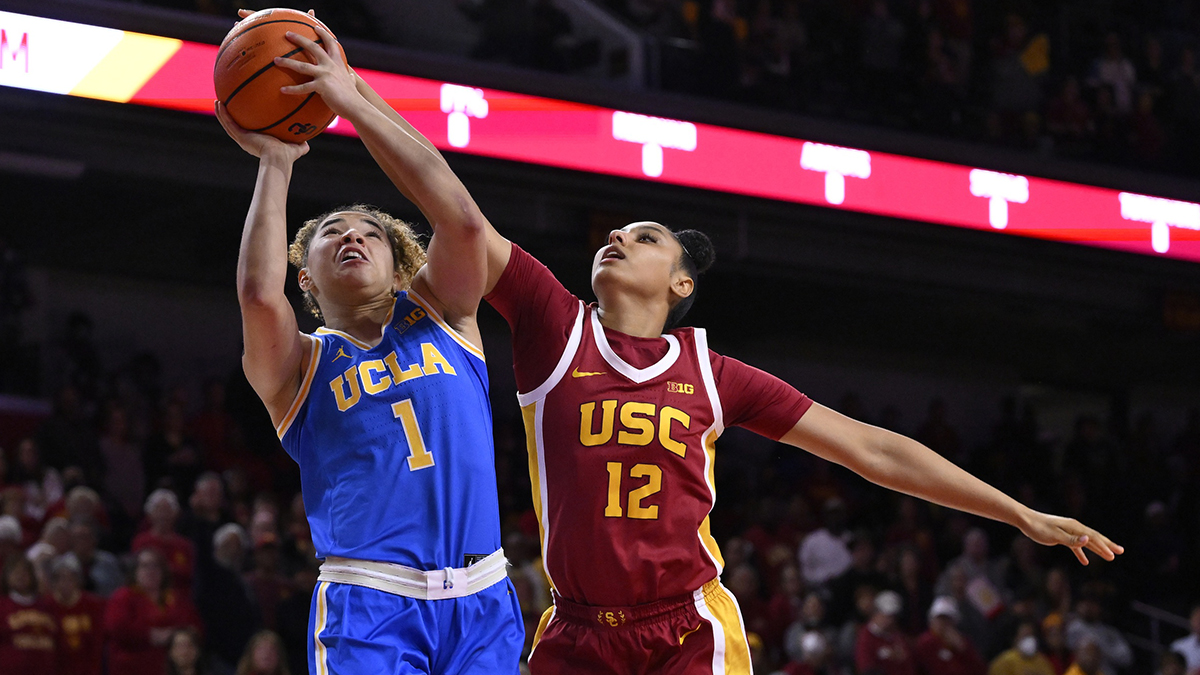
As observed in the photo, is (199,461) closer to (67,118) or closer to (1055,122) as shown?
(67,118)

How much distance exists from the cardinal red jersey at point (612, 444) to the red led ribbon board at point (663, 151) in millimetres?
4483

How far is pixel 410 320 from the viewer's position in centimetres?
341

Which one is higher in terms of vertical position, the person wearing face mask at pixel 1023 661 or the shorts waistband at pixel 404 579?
the shorts waistband at pixel 404 579

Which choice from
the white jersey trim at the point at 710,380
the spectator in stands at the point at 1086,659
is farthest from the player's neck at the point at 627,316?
the spectator in stands at the point at 1086,659

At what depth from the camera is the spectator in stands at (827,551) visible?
10.2 meters

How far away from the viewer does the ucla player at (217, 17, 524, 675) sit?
3.12 metres

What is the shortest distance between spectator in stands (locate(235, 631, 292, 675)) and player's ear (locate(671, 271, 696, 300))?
4162 mm

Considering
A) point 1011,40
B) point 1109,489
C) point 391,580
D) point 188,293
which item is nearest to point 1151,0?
point 1011,40

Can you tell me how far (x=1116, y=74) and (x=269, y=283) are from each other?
11.8m

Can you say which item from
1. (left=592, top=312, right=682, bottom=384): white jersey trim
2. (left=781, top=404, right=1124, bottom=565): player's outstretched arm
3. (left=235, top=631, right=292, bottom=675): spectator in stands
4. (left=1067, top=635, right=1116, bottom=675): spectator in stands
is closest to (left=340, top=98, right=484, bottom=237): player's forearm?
(left=592, top=312, right=682, bottom=384): white jersey trim

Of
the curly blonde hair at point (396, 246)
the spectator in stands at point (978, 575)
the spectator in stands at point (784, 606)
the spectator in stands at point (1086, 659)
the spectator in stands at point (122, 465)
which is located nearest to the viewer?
the curly blonde hair at point (396, 246)

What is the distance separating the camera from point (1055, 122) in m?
12.2

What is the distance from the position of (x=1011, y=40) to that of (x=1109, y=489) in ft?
14.8

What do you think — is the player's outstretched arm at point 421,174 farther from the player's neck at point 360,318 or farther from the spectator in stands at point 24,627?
the spectator in stands at point 24,627
